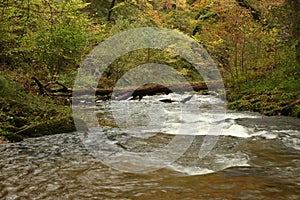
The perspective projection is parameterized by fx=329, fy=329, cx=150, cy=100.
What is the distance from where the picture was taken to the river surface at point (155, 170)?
3.79 m

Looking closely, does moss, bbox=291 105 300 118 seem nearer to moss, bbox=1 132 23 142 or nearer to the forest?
the forest

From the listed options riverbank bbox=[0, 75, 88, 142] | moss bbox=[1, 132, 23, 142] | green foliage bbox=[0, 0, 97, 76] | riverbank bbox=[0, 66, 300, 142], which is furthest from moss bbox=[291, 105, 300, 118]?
green foliage bbox=[0, 0, 97, 76]

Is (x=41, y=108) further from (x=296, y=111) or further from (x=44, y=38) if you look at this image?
(x=296, y=111)

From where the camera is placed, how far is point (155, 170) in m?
4.74

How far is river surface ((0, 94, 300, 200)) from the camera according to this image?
149 inches

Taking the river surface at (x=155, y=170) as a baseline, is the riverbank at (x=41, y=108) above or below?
above

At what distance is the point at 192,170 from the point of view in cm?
471

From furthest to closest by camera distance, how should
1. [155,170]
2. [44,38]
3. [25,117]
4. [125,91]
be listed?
[125,91] → [44,38] → [25,117] → [155,170]

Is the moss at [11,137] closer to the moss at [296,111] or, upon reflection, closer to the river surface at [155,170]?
the river surface at [155,170]

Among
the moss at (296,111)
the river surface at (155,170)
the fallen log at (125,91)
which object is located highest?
the fallen log at (125,91)

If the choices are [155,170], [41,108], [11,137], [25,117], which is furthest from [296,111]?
[11,137]

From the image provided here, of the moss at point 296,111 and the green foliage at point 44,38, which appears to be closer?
the moss at point 296,111

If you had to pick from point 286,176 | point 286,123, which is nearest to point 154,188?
point 286,176

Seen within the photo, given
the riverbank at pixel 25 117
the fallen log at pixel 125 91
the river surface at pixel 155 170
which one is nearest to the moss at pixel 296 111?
the river surface at pixel 155 170
